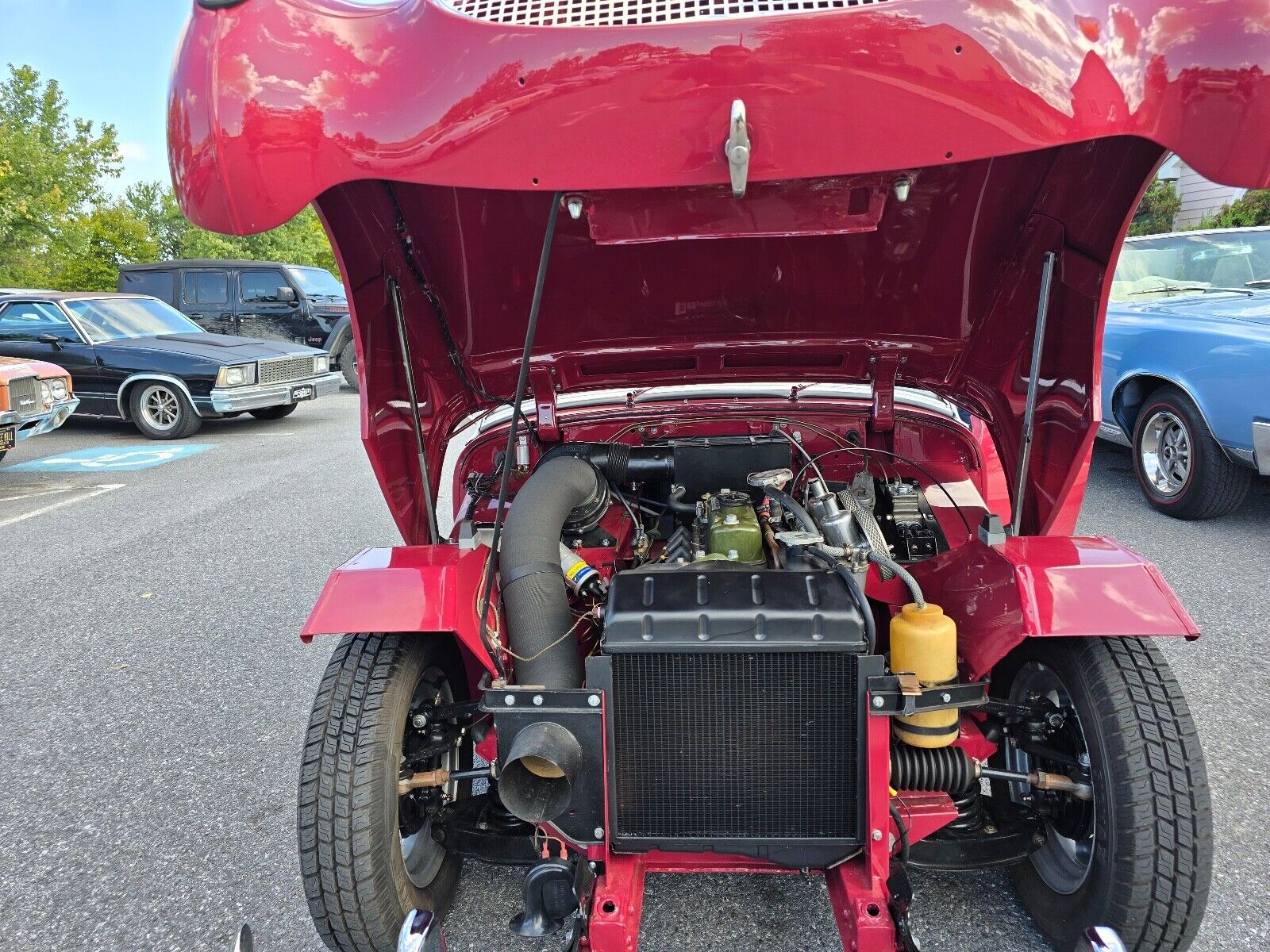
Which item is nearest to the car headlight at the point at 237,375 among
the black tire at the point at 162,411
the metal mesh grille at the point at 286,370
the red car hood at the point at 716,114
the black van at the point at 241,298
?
the metal mesh grille at the point at 286,370

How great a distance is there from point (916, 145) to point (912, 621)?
950mm

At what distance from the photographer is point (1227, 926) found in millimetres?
1881

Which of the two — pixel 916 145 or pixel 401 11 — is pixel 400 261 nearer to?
pixel 401 11

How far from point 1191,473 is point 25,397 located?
908 centimetres

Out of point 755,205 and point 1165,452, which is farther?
point 1165,452

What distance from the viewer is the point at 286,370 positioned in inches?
383

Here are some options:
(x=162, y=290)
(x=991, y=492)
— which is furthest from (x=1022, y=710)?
(x=162, y=290)

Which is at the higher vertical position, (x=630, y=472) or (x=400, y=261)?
(x=400, y=261)

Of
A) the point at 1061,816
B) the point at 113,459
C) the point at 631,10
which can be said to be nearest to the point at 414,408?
the point at 631,10

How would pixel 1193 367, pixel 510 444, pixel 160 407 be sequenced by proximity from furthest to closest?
pixel 160 407
pixel 1193 367
pixel 510 444

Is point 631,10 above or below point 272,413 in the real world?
above

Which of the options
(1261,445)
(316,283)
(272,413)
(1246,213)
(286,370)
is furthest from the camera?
(1246,213)

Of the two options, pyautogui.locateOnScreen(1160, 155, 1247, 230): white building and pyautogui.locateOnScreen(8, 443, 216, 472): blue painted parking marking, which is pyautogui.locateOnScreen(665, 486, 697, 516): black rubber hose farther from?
pyautogui.locateOnScreen(1160, 155, 1247, 230): white building

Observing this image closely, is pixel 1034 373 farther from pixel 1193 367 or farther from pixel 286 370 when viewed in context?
pixel 286 370
